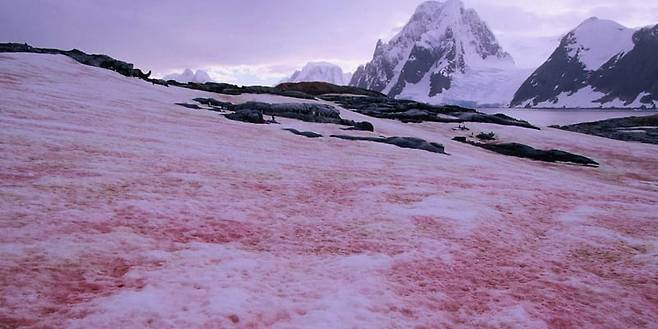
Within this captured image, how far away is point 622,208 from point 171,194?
14767mm

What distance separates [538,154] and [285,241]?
32379mm

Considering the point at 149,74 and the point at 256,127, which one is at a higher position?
the point at 149,74

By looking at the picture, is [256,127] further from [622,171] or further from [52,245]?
[622,171]

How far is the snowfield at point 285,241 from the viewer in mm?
6785

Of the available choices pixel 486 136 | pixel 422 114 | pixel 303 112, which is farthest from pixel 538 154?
pixel 422 114

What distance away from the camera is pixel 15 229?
830 centimetres

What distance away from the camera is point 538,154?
3694 centimetres

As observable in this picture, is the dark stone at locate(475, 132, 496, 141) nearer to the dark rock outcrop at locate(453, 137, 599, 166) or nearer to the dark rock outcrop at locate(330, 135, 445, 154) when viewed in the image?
the dark rock outcrop at locate(453, 137, 599, 166)

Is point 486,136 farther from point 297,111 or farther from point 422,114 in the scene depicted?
point 297,111

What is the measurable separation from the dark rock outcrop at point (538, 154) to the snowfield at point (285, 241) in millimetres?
17360

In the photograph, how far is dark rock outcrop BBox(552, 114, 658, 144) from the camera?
6500cm

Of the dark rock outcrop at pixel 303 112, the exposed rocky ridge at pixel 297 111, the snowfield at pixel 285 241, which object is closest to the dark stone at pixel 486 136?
the exposed rocky ridge at pixel 297 111

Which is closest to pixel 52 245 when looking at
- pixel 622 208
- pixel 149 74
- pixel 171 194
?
pixel 171 194

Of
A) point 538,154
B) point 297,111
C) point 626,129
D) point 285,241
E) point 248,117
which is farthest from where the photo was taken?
point 626,129
